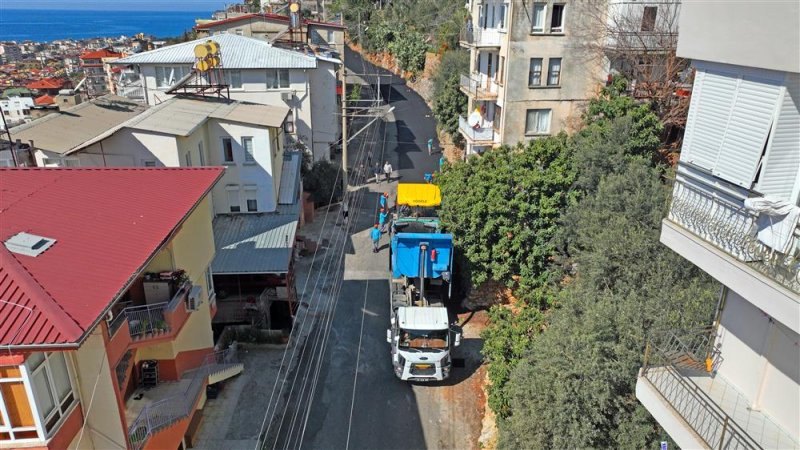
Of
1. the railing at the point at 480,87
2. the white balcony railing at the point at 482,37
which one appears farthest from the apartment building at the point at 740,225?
the white balcony railing at the point at 482,37

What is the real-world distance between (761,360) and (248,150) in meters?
24.1

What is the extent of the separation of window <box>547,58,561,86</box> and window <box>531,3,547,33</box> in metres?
1.79

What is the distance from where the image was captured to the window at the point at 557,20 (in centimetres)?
2838

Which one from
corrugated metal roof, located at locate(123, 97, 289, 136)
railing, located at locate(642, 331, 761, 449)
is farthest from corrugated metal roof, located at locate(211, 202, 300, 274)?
railing, located at locate(642, 331, 761, 449)

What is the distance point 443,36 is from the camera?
2137 inches

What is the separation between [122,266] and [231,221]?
1578 centimetres

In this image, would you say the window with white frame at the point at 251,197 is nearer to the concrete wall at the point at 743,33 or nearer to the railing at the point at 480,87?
the railing at the point at 480,87

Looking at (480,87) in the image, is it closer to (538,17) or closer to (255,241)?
(538,17)

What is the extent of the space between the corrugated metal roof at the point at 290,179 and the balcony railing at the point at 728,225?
77.5ft

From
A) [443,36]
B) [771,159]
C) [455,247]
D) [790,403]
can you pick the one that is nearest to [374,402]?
[455,247]

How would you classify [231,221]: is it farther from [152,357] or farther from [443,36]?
[443,36]

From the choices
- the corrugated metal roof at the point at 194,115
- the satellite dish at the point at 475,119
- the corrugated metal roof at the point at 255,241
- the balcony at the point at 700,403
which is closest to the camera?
the balcony at the point at 700,403

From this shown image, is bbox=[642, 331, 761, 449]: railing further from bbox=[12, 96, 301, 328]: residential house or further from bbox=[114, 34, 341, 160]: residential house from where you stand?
bbox=[114, 34, 341, 160]: residential house

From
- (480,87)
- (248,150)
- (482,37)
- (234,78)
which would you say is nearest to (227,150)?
(248,150)
